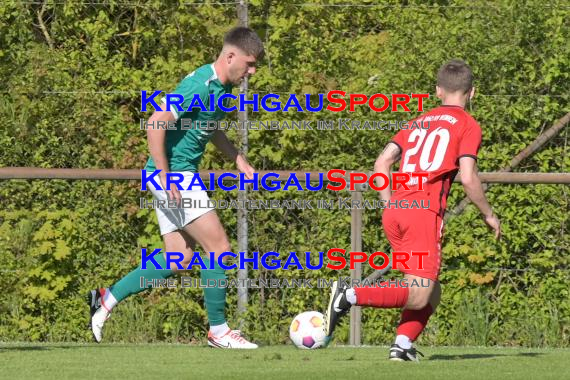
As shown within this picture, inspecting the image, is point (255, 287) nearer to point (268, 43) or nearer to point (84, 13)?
point (268, 43)

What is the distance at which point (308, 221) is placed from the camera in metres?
10.0

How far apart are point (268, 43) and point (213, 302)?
2968mm

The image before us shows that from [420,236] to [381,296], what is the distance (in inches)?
15.2

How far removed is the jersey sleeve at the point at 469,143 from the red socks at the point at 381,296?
80 cm

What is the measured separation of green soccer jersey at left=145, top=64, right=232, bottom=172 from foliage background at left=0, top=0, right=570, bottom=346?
2.10m

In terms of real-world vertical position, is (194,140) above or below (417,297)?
above

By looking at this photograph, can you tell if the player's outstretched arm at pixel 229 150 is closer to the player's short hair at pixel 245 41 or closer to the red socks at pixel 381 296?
the player's short hair at pixel 245 41

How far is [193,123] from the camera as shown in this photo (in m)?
7.87

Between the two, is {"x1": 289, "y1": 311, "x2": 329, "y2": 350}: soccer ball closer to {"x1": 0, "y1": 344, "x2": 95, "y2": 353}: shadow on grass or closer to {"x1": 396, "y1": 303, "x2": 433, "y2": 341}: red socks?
{"x1": 396, "y1": 303, "x2": 433, "y2": 341}: red socks

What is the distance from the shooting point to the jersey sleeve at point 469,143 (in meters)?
6.89

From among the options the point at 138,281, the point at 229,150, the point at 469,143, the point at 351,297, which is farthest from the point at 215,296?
the point at 469,143

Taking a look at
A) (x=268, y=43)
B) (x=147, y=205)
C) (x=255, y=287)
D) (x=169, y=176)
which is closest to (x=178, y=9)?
(x=268, y=43)

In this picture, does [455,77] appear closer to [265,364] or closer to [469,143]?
[469,143]

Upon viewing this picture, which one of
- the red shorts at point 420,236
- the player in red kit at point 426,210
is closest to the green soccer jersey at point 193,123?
the player in red kit at point 426,210
